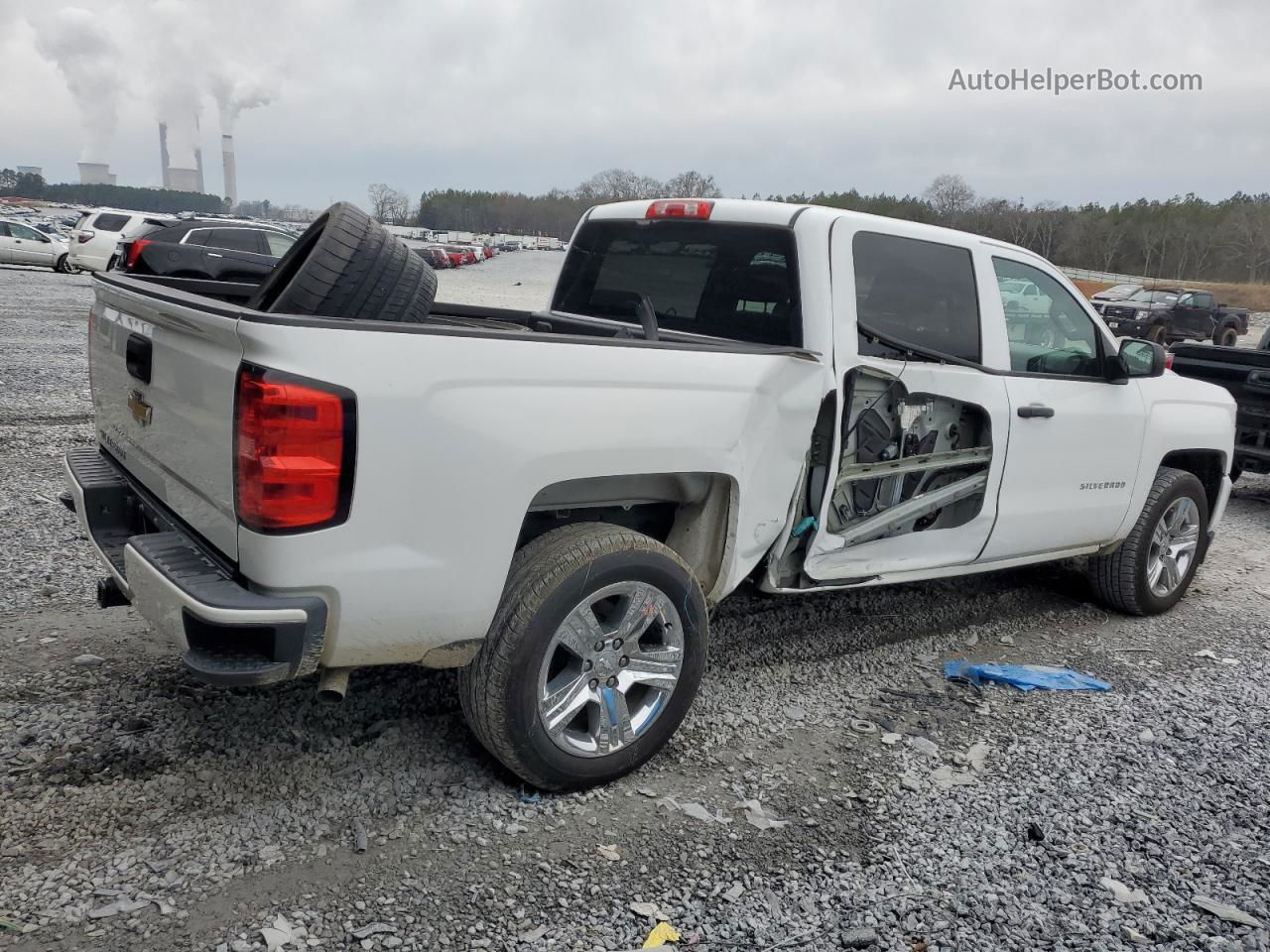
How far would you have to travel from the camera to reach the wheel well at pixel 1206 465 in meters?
5.41

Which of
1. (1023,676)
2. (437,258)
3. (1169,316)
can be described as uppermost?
(437,258)

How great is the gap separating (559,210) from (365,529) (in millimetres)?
119634

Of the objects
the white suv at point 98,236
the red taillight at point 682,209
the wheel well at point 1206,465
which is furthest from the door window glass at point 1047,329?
the white suv at point 98,236

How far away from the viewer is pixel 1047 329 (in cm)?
456

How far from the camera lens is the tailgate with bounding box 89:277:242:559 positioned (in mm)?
2500

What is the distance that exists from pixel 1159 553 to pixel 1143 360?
126 centimetres

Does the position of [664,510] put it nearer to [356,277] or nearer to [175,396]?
[356,277]

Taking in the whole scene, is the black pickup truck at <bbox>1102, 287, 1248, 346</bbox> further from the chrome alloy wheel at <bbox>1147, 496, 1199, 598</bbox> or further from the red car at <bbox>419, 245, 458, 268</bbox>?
the red car at <bbox>419, 245, 458, 268</bbox>

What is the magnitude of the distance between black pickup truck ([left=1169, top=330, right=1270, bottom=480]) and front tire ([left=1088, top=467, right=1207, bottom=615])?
9.52 ft

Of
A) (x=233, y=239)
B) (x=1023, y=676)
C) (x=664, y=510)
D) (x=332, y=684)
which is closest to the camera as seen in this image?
(x=332, y=684)

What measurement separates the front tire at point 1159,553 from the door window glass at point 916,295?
1.78 m

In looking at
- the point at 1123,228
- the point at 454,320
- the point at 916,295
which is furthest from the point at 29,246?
the point at 1123,228

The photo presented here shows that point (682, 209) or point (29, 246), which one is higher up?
point (682, 209)

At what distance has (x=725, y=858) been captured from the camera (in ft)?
9.32
